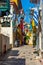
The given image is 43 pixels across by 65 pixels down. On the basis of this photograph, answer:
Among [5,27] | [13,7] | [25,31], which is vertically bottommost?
[25,31]

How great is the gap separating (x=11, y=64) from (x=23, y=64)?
35.9 inches

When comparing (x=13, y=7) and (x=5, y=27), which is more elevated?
(x=13, y=7)

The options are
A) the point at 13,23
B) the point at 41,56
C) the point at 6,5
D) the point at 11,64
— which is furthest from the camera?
the point at 13,23

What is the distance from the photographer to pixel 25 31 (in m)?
74.5

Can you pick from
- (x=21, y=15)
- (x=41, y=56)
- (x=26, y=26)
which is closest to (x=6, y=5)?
(x=41, y=56)

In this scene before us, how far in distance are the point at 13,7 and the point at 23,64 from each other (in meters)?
31.3

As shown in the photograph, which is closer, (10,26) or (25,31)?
(10,26)

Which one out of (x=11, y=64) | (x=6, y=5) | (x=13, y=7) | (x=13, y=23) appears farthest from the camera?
(x=13, y=7)

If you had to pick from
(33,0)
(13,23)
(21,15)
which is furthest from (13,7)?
(33,0)

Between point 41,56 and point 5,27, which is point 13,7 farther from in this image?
point 41,56

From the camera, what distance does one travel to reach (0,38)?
30.5m

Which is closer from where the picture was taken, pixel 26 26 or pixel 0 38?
pixel 0 38

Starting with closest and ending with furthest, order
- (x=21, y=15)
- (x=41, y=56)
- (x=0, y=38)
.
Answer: (x=41, y=56)
(x=0, y=38)
(x=21, y=15)

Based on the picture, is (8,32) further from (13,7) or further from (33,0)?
(33,0)
